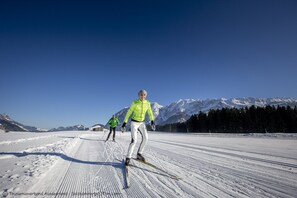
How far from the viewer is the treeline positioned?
178 feet

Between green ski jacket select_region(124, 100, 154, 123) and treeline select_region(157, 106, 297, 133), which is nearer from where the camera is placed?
green ski jacket select_region(124, 100, 154, 123)

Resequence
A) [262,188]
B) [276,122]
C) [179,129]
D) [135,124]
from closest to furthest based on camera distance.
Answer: [262,188] → [135,124] → [276,122] → [179,129]

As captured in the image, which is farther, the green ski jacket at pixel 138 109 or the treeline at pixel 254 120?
the treeline at pixel 254 120

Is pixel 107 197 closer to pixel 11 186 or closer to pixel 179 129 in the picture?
pixel 11 186

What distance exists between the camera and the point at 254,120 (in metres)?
61.4

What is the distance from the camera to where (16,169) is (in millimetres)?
4449

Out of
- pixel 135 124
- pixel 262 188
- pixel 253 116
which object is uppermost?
pixel 253 116

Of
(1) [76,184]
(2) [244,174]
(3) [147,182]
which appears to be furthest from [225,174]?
Result: (1) [76,184]

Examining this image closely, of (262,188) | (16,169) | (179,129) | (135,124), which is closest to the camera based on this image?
(262,188)

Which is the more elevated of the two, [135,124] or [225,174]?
[135,124]

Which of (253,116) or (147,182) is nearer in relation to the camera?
(147,182)

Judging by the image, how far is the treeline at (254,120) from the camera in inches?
→ 2142

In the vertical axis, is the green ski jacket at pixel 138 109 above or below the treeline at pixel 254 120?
below

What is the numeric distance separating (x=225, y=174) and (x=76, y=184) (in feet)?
11.9
